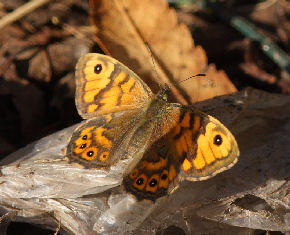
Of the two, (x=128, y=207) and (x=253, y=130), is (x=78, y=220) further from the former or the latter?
(x=253, y=130)

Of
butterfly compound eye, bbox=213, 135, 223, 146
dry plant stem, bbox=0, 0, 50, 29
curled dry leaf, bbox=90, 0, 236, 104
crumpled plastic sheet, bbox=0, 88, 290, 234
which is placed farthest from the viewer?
dry plant stem, bbox=0, 0, 50, 29

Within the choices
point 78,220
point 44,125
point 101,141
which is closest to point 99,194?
point 78,220

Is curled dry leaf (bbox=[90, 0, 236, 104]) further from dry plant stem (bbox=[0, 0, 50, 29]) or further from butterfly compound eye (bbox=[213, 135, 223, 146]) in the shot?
butterfly compound eye (bbox=[213, 135, 223, 146])

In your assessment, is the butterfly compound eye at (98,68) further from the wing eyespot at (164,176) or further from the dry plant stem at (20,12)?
the dry plant stem at (20,12)

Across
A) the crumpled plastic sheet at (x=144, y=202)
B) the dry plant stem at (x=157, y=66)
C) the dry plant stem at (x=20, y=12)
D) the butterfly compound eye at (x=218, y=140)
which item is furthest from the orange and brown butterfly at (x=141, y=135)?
the dry plant stem at (x=20, y=12)

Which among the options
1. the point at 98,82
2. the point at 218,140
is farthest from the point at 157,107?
the point at 218,140

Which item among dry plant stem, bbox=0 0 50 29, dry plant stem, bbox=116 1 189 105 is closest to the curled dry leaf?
dry plant stem, bbox=116 1 189 105
